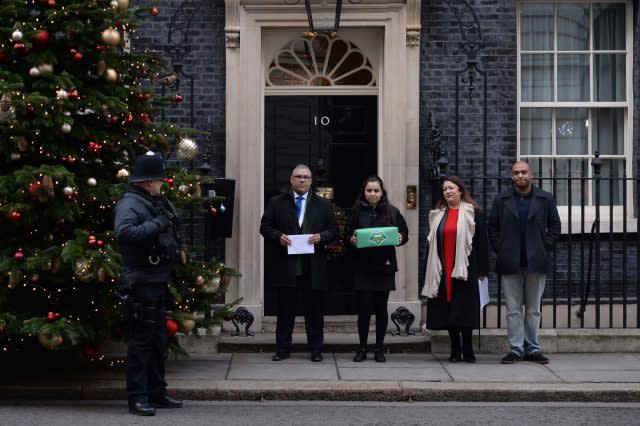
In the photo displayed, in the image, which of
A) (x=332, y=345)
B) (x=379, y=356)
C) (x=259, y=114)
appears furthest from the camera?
(x=259, y=114)

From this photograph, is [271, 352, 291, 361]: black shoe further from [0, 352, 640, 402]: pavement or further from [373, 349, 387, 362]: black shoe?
[373, 349, 387, 362]: black shoe

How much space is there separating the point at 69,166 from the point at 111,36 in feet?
3.66

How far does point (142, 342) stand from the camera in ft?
28.0

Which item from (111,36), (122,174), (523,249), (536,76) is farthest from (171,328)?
(536,76)

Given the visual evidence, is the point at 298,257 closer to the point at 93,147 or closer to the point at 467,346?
the point at 467,346

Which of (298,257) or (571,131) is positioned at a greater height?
(571,131)

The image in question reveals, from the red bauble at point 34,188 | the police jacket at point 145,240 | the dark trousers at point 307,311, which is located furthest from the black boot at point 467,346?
the red bauble at point 34,188

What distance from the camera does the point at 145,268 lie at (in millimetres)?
8469

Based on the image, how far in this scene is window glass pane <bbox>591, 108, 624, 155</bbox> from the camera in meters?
12.8

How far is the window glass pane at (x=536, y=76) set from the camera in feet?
41.8

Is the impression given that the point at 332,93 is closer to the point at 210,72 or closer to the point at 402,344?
the point at 210,72

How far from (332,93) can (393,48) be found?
0.87 m

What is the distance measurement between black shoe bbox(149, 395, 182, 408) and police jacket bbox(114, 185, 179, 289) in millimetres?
930

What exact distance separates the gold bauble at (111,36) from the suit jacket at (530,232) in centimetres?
379
